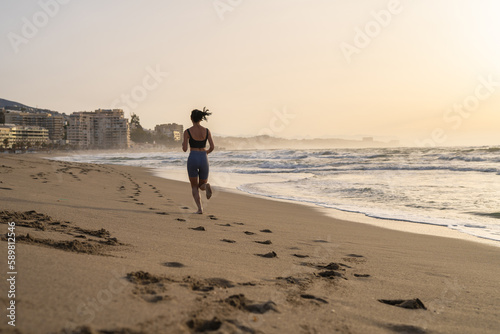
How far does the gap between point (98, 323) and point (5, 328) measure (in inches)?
14.2

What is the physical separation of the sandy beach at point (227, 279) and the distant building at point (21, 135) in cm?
11605

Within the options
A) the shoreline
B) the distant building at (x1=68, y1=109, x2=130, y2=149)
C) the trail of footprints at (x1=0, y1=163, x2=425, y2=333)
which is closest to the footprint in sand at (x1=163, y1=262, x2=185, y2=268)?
the trail of footprints at (x1=0, y1=163, x2=425, y2=333)

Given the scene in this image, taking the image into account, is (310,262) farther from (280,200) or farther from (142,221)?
(280,200)

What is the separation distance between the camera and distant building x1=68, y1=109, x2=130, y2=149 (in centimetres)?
13650

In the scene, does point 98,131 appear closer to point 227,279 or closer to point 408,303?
point 227,279

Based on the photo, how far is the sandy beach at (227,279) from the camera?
6.03ft

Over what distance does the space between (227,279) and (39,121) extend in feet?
556

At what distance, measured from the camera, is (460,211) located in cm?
812

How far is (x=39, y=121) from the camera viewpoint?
148125 mm

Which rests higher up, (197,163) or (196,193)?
(197,163)

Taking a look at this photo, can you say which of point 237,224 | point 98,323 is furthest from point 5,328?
point 237,224

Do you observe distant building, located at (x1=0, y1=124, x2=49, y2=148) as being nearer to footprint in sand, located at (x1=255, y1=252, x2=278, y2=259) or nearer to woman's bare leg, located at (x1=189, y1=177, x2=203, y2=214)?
woman's bare leg, located at (x1=189, y1=177, x2=203, y2=214)

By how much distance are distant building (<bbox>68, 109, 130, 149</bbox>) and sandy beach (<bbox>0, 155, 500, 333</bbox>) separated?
456 feet

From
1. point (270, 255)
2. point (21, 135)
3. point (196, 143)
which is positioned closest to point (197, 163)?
point (196, 143)
